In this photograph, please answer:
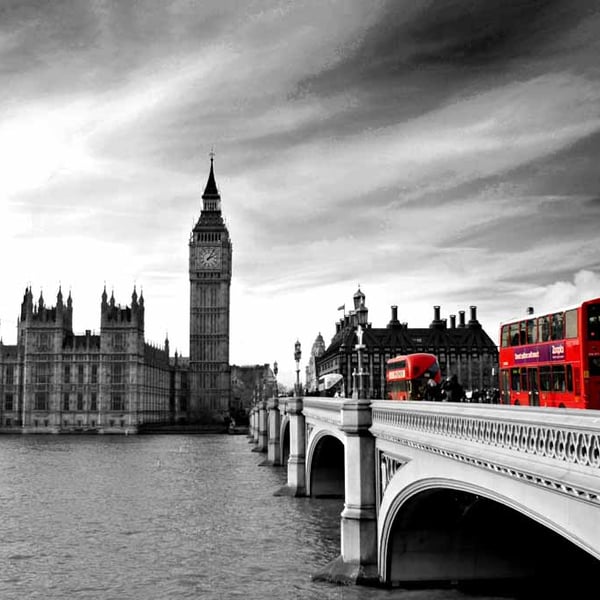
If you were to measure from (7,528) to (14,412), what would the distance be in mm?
91933

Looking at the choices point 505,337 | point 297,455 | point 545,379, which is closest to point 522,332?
point 505,337

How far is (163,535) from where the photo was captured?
3192 cm

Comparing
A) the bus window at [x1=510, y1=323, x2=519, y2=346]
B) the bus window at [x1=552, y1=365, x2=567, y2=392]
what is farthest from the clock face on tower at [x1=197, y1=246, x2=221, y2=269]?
the bus window at [x1=552, y1=365, x2=567, y2=392]

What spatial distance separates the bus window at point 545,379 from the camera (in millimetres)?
22164

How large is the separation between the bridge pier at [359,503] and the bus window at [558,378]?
15.8ft

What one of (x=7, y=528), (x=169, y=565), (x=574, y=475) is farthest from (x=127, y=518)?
(x=574, y=475)

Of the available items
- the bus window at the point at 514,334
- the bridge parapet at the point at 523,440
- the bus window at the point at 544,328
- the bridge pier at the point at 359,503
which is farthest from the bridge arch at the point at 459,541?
the bus window at the point at 514,334

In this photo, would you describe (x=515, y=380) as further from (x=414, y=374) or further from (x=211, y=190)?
(x=211, y=190)

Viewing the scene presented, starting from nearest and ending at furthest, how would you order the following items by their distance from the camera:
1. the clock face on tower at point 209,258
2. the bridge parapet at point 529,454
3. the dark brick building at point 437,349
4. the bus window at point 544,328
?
the bridge parapet at point 529,454 → the bus window at point 544,328 → the dark brick building at point 437,349 → the clock face on tower at point 209,258

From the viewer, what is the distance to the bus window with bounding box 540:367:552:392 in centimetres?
2216

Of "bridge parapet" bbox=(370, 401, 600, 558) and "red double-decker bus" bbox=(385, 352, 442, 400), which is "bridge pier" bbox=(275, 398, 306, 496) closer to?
"red double-decker bus" bbox=(385, 352, 442, 400)

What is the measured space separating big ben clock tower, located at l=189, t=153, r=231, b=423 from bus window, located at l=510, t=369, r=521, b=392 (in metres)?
110

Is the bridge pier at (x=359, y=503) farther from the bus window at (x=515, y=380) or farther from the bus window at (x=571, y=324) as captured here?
the bus window at (x=515, y=380)

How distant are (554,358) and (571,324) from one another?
4.75 ft
